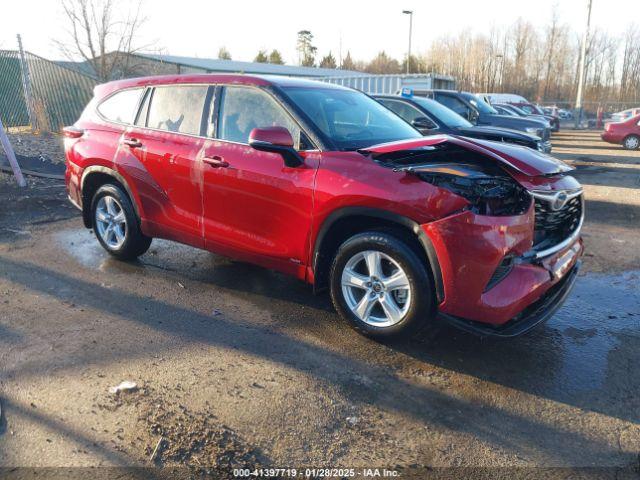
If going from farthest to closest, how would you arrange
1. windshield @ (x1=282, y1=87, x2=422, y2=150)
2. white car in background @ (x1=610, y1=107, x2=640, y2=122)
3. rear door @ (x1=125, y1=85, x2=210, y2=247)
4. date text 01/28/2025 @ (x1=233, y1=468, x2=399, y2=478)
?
white car in background @ (x1=610, y1=107, x2=640, y2=122) < rear door @ (x1=125, y1=85, x2=210, y2=247) < windshield @ (x1=282, y1=87, x2=422, y2=150) < date text 01/28/2025 @ (x1=233, y1=468, x2=399, y2=478)

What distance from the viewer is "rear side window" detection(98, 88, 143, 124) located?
16.7 feet

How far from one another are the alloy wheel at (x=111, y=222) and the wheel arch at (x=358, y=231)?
2.33 metres

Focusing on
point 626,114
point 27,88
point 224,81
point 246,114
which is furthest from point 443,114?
point 626,114

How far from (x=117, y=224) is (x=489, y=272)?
3755mm

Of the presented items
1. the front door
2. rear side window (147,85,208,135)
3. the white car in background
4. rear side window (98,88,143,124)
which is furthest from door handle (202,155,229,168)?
the white car in background

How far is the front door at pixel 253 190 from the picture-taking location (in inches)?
151

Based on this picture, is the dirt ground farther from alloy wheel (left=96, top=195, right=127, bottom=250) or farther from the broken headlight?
the broken headlight

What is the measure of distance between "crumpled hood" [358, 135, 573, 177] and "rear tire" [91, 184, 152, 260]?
102 inches

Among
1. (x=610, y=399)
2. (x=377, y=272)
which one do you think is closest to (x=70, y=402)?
(x=377, y=272)

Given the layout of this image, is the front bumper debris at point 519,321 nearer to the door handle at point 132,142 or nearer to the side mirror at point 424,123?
the door handle at point 132,142

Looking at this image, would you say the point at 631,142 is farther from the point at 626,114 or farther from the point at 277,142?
the point at 277,142

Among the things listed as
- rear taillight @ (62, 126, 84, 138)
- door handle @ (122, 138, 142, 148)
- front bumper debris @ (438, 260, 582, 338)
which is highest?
rear taillight @ (62, 126, 84, 138)

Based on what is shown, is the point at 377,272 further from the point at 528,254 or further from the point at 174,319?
the point at 174,319

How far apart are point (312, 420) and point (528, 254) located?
1.68 metres
